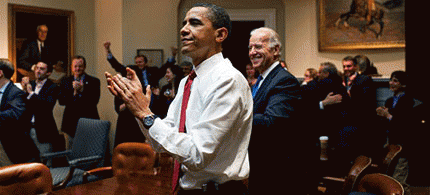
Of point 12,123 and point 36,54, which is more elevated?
point 36,54

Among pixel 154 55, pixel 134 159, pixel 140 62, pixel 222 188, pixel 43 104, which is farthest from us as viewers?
pixel 154 55

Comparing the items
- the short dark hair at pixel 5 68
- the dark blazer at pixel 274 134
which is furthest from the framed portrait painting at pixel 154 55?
the dark blazer at pixel 274 134

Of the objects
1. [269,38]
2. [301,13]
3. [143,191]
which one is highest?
[301,13]

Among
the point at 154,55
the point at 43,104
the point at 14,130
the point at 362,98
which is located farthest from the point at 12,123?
the point at 154,55

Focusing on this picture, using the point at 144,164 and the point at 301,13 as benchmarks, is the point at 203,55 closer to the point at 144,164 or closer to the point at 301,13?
the point at 144,164

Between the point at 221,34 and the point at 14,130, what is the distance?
3.21 metres

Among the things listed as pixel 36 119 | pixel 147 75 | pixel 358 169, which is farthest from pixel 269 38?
pixel 147 75

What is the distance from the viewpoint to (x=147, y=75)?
6887mm

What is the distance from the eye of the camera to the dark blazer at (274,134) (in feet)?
8.01

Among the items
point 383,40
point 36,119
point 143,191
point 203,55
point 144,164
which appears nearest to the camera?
point 203,55

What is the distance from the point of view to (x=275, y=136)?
2525 mm

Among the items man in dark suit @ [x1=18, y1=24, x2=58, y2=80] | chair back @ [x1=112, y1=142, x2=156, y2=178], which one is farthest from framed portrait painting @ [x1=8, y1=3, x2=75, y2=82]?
chair back @ [x1=112, y1=142, x2=156, y2=178]

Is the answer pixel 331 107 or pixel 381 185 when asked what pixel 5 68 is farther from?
pixel 381 185

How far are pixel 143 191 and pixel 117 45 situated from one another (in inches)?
212
